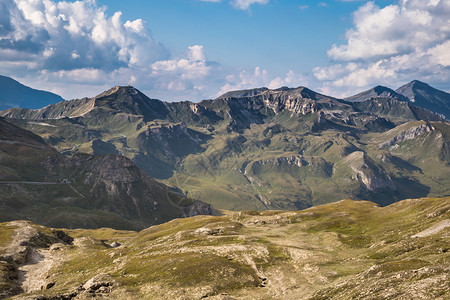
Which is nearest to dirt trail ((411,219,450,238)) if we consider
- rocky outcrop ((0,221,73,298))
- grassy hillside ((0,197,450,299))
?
grassy hillside ((0,197,450,299))

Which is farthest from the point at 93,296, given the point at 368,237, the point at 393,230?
the point at 393,230

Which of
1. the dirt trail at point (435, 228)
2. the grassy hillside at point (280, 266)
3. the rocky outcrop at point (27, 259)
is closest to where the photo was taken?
the grassy hillside at point (280, 266)

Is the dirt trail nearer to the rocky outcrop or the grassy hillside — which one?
the grassy hillside

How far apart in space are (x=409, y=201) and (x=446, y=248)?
8915cm

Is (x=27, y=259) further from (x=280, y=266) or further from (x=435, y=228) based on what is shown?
(x=435, y=228)

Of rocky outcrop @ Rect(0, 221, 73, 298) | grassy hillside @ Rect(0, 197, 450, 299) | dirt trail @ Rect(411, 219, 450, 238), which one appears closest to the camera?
grassy hillside @ Rect(0, 197, 450, 299)

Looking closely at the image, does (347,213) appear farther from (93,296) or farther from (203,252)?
(93,296)

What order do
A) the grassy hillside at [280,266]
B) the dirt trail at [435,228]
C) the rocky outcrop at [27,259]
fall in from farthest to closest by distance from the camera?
the rocky outcrop at [27,259] → the dirt trail at [435,228] → the grassy hillside at [280,266]

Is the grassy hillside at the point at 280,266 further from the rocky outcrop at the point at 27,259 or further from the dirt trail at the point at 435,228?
the rocky outcrop at the point at 27,259

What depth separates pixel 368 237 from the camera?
90375 millimetres

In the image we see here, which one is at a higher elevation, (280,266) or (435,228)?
(435,228)

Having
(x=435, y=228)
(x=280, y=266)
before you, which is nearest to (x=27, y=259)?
(x=280, y=266)

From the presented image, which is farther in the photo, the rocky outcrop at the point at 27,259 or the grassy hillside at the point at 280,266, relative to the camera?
the rocky outcrop at the point at 27,259

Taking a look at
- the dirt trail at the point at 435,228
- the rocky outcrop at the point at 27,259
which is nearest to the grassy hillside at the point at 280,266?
the dirt trail at the point at 435,228
